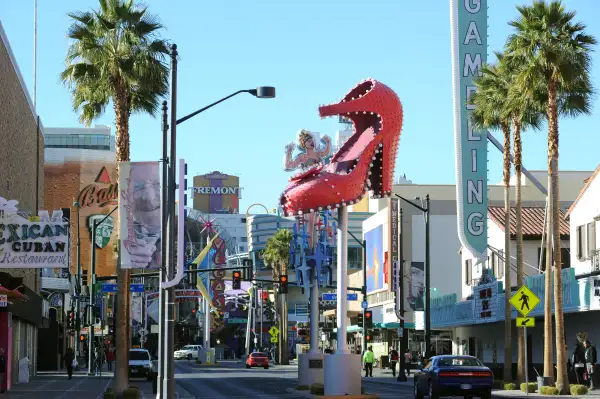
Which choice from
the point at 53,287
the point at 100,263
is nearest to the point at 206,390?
the point at 53,287

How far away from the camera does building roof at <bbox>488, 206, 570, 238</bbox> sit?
58.7 metres

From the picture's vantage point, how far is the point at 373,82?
33.9 metres

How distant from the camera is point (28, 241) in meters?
33.6

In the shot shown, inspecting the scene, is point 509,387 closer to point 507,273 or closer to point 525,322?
point 507,273

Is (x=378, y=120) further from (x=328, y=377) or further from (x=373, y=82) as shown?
(x=328, y=377)

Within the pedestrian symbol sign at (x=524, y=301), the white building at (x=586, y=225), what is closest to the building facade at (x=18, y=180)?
the pedestrian symbol sign at (x=524, y=301)

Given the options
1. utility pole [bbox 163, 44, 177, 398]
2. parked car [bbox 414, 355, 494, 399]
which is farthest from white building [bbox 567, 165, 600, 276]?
utility pole [bbox 163, 44, 177, 398]

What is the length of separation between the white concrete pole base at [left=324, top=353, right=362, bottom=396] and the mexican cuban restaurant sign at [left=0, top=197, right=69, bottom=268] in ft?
29.2

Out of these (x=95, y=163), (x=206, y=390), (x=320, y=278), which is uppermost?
(x=95, y=163)

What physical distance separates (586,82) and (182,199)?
66.9 feet

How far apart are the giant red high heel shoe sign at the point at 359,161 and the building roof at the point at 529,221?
2408 cm

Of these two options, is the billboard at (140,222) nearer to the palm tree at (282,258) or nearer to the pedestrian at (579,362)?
the pedestrian at (579,362)

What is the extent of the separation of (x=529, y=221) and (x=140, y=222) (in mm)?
36804

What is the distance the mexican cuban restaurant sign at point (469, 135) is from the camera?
5619 centimetres
